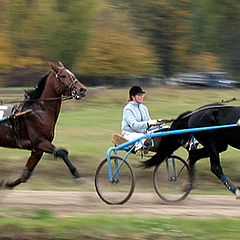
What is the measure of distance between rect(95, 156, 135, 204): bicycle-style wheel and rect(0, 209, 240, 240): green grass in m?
1.90

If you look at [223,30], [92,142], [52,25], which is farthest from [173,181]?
[52,25]

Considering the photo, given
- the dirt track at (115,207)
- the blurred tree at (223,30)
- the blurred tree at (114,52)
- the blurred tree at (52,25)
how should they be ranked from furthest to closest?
the blurred tree at (114,52)
the blurred tree at (52,25)
the blurred tree at (223,30)
the dirt track at (115,207)

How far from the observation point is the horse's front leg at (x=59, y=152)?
29.8 ft

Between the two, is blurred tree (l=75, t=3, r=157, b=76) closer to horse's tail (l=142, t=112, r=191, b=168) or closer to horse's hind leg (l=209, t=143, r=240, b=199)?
horse's tail (l=142, t=112, r=191, b=168)

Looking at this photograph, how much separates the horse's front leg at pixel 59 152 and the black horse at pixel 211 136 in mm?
1065

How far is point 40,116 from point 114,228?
3203 millimetres

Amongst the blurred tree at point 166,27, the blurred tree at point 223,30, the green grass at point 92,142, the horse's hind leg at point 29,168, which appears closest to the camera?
the horse's hind leg at point 29,168

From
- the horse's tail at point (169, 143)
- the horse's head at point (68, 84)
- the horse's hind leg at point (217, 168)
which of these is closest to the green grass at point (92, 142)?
the horse's tail at point (169, 143)

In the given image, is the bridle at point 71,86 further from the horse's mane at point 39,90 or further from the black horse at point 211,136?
the black horse at point 211,136

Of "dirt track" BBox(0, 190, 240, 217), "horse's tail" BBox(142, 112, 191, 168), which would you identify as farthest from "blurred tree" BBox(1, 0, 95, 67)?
"horse's tail" BBox(142, 112, 191, 168)

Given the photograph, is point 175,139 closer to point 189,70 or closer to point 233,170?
point 233,170

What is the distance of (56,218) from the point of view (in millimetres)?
7062

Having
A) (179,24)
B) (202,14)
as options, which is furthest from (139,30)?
(202,14)

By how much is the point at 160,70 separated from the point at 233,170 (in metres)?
24.7
